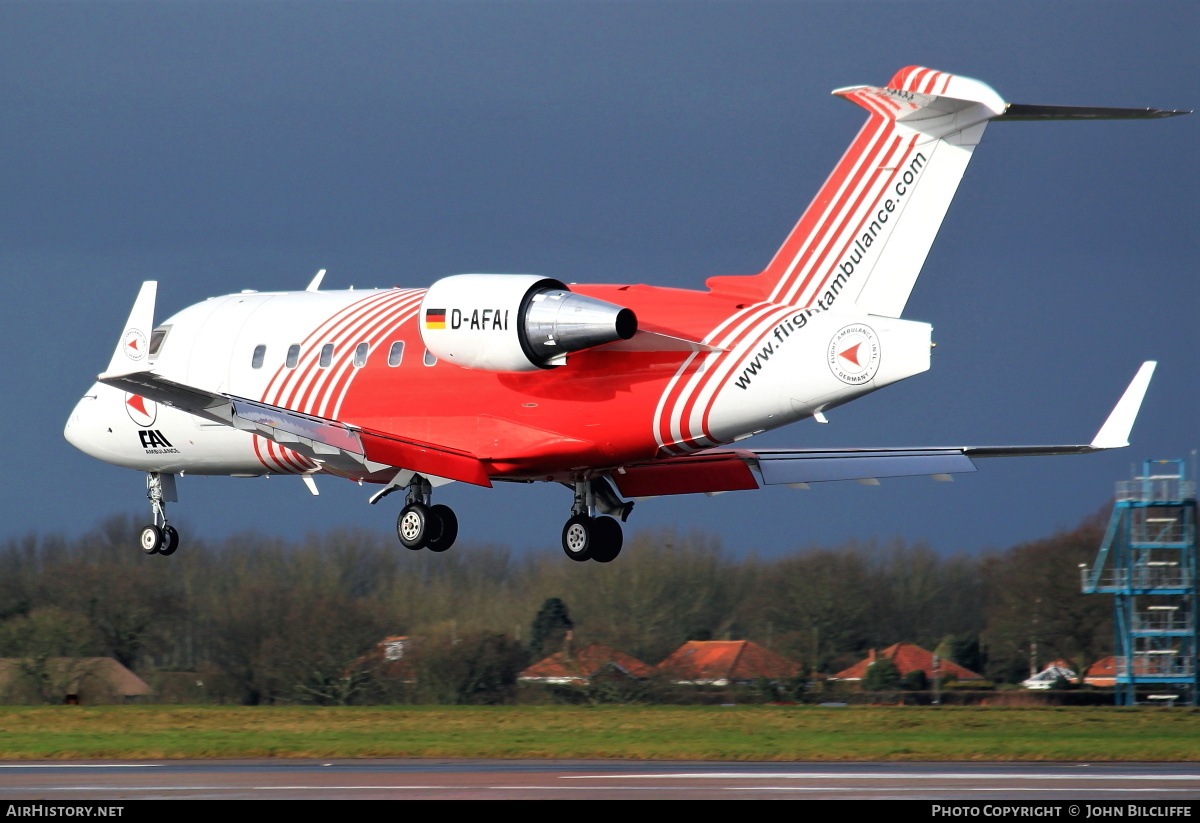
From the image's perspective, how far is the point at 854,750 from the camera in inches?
1326

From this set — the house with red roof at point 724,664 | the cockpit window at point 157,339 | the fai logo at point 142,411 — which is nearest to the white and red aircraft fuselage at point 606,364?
the cockpit window at point 157,339

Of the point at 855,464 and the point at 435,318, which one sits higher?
the point at 435,318

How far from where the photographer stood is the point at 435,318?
26016 mm

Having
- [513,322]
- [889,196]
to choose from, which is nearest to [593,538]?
[513,322]

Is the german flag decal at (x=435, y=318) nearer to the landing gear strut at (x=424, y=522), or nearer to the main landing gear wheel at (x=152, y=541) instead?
the landing gear strut at (x=424, y=522)

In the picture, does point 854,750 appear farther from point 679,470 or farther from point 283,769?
point 283,769

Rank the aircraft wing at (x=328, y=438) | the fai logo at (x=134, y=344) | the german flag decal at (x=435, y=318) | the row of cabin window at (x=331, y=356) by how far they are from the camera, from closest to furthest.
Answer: the german flag decal at (x=435, y=318) < the aircraft wing at (x=328, y=438) < the row of cabin window at (x=331, y=356) < the fai logo at (x=134, y=344)

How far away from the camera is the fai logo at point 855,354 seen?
23.8m

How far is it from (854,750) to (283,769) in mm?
11486

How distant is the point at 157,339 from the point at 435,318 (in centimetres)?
794

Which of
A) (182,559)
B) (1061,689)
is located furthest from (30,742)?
(1061,689)

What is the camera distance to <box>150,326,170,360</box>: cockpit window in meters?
31.2

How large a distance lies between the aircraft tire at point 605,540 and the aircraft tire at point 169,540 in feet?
28.6

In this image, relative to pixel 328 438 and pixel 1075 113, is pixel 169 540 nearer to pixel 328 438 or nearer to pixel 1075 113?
pixel 328 438
